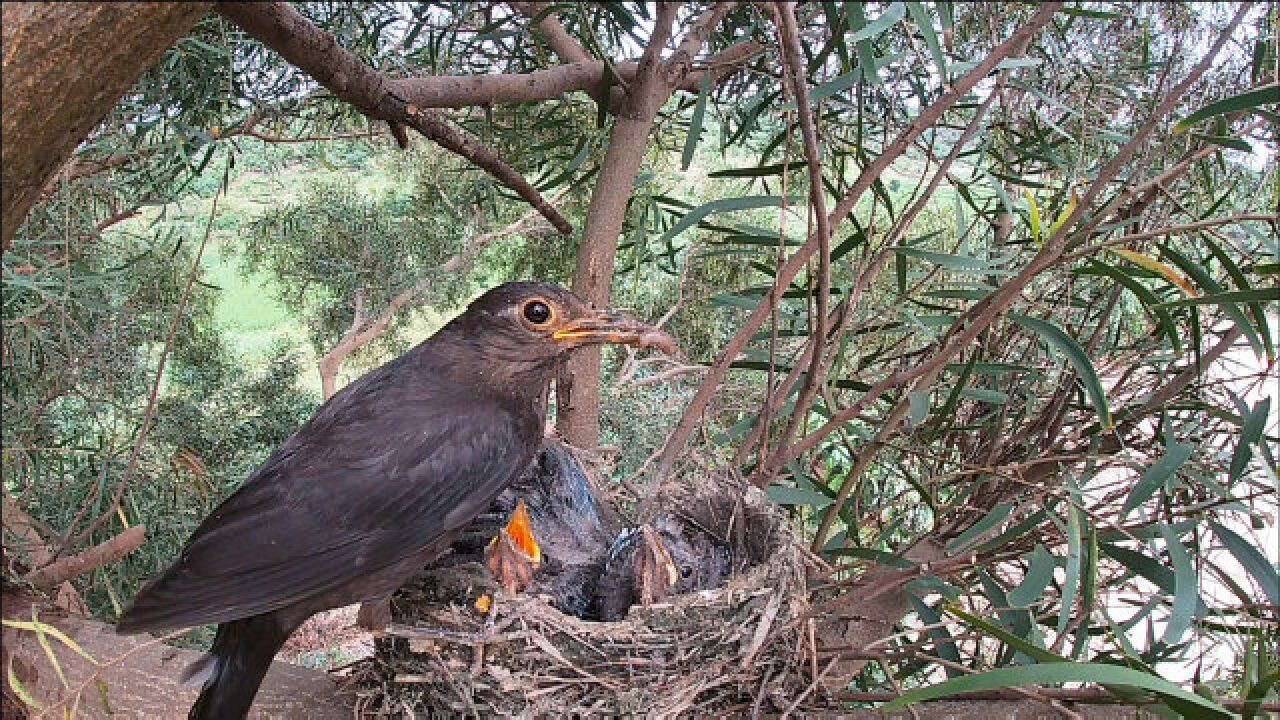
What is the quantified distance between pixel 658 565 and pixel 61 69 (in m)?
1.29

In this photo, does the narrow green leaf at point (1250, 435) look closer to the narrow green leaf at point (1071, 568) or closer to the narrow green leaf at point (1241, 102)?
the narrow green leaf at point (1071, 568)

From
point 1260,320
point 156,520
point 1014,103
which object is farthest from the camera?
point 156,520

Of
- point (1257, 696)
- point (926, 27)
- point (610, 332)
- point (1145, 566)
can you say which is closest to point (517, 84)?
point (610, 332)

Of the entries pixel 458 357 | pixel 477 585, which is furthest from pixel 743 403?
pixel 477 585

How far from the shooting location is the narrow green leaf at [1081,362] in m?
1.53

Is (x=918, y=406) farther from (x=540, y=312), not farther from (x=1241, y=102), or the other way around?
(x=540, y=312)

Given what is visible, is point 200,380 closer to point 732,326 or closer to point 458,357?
point 732,326

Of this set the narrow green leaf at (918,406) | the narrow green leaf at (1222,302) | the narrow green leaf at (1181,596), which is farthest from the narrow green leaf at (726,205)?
the narrow green leaf at (1181,596)

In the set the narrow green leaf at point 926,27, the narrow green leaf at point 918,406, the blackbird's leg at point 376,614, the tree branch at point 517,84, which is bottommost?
the blackbird's leg at point 376,614

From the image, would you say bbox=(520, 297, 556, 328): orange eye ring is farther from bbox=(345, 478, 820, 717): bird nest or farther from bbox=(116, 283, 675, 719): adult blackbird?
bbox=(345, 478, 820, 717): bird nest

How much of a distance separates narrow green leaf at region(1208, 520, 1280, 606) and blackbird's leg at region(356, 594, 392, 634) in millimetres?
1409

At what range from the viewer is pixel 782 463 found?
6.20ft

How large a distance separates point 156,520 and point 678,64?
234cm

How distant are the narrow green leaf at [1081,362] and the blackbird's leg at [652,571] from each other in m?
0.78
